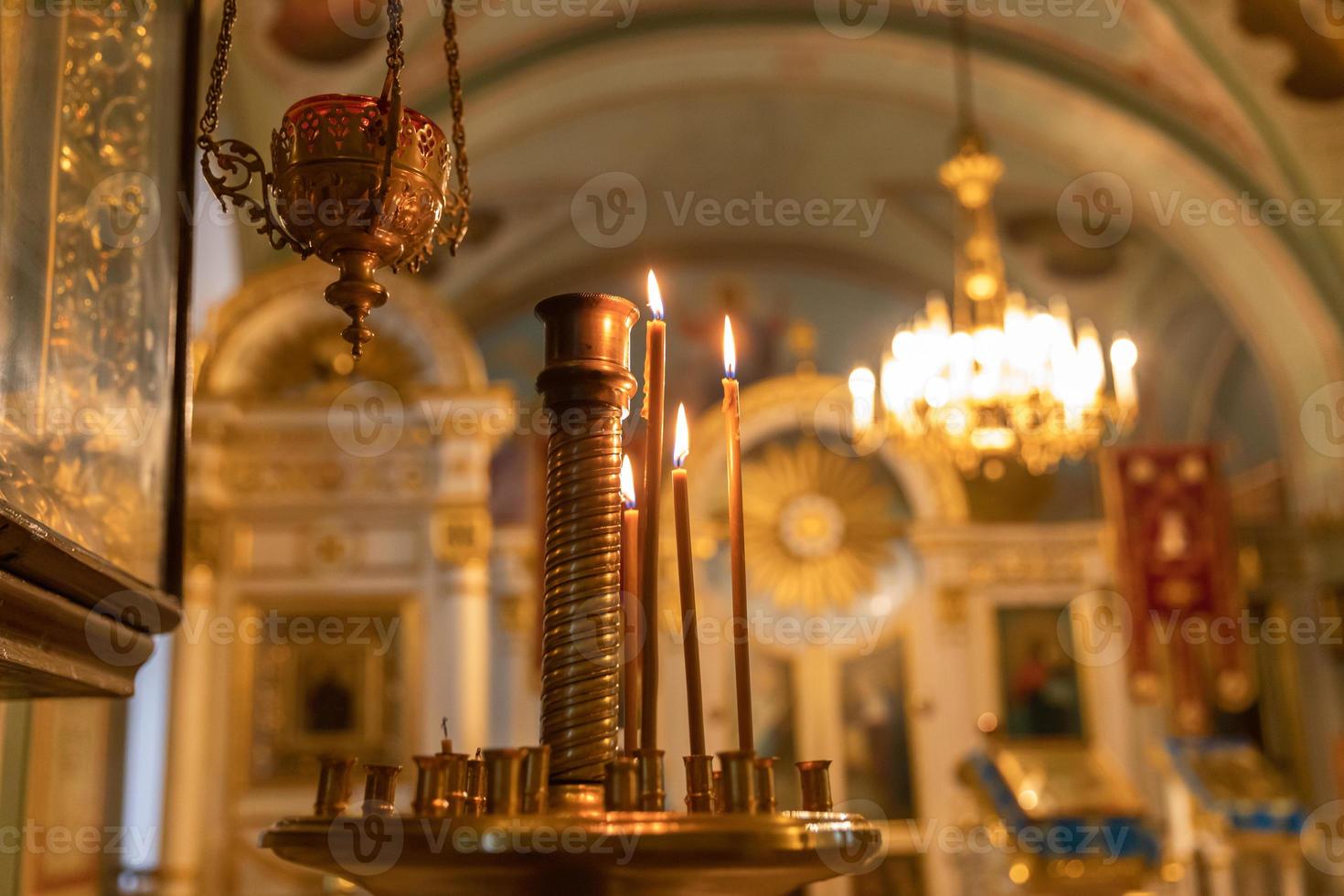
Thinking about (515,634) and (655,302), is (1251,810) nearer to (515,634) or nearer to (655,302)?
(515,634)

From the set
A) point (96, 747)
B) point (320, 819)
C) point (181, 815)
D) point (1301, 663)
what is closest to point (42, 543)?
point (320, 819)

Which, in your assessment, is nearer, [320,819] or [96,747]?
[320,819]

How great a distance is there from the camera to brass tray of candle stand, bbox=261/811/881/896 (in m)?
1.10

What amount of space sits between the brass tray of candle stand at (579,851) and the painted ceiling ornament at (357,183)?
2.59ft

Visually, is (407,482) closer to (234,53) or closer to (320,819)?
(234,53)

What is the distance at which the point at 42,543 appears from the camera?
5.82ft

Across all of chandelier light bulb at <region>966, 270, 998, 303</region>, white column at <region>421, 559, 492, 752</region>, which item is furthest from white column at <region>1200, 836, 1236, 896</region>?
white column at <region>421, 559, 492, 752</region>

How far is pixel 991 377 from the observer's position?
6469mm

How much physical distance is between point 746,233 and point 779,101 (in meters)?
1.84

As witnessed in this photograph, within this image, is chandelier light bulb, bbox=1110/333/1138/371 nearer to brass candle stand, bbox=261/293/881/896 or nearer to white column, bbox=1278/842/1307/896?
white column, bbox=1278/842/1307/896

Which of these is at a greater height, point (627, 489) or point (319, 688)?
point (319, 688)

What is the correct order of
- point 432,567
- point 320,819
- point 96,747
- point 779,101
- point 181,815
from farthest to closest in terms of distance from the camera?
point 779,101, point 432,567, point 181,815, point 96,747, point 320,819

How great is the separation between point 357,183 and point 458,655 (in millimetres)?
5900

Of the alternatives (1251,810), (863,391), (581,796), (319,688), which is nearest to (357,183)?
(581,796)
